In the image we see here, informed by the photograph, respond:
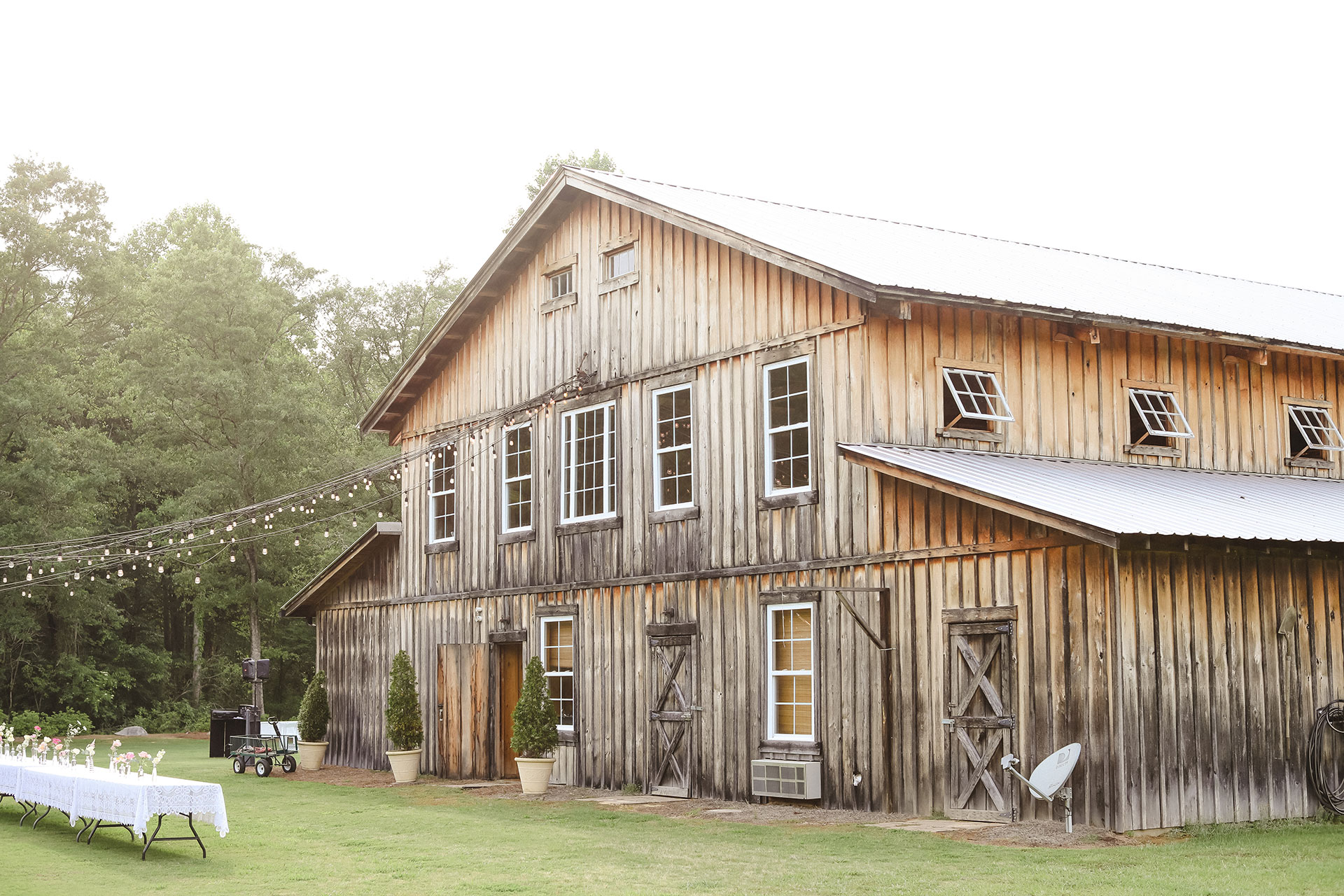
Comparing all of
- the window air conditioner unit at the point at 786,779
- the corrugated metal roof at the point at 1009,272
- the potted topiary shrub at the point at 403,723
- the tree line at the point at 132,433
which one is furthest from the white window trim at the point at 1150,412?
the tree line at the point at 132,433

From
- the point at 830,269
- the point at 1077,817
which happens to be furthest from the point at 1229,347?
the point at 1077,817

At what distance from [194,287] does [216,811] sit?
92.1ft

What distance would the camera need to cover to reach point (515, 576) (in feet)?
70.9

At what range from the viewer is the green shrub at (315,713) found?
80.8ft

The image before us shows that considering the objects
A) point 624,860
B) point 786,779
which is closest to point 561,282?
point 786,779

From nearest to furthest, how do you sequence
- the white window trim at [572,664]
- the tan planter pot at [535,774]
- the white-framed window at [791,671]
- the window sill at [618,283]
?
the white-framed window at [791,671]
the tan planter pot at [535,774]
the window sill at [618,283]
the white window trim at [572,664]

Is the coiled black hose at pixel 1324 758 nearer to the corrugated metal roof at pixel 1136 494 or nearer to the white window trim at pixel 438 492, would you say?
the corrugated metal roof at pixel 1136 494

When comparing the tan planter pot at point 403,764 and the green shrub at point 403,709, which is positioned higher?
the green shrub at point 403,709

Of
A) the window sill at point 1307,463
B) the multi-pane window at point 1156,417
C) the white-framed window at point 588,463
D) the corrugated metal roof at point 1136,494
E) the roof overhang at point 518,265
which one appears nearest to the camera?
the corrugated metal roof at point 1136,494

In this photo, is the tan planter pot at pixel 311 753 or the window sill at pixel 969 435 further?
the tan planter pot at pixel 311 753

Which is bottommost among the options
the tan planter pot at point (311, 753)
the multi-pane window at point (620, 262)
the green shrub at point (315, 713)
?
the tan planter pot at point (311, 753)

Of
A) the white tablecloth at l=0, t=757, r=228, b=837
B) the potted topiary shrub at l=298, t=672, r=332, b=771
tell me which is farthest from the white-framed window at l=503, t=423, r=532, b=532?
the white tablecloth at l=0, t=757, r=228, b=837

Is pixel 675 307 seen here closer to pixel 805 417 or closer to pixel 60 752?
pixel 805 417

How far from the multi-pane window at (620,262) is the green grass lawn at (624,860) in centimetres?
751
